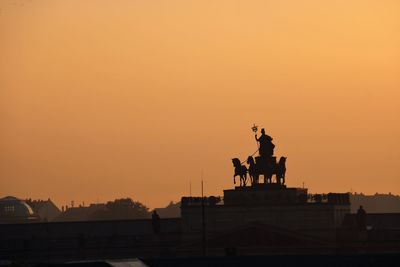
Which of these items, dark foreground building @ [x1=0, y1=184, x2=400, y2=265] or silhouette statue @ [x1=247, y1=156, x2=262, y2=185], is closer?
silhouette statue @ [x1=247, y1=156, x2=262, y2=185]

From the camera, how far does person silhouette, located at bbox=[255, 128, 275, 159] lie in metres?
182

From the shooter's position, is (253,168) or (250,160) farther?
(253,168)

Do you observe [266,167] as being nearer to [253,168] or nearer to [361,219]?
[253,168]

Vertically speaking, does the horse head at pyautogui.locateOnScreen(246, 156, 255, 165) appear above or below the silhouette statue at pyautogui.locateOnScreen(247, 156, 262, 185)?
above

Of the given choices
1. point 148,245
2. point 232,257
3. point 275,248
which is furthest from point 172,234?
point 232,257

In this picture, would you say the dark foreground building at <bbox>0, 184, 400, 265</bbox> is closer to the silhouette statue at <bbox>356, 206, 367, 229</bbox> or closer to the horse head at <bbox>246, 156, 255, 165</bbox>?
the silhouette statue at <bbox>356, 206, 367, 229</bbox>

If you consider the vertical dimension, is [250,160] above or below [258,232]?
above

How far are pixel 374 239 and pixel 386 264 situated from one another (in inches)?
3079

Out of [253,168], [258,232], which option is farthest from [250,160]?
[258,232]

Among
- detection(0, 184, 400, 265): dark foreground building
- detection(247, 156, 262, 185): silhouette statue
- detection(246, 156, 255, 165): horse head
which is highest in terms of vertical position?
detection(246, 156, 255, 165): horse head

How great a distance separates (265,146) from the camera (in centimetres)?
18250

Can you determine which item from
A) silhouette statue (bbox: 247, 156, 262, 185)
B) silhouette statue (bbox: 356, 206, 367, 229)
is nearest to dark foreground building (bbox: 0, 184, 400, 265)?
silhouette statue (bbox: 356, 206, 367, 229)

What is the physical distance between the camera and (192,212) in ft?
637

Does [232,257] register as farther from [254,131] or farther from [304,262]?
[254,131]
